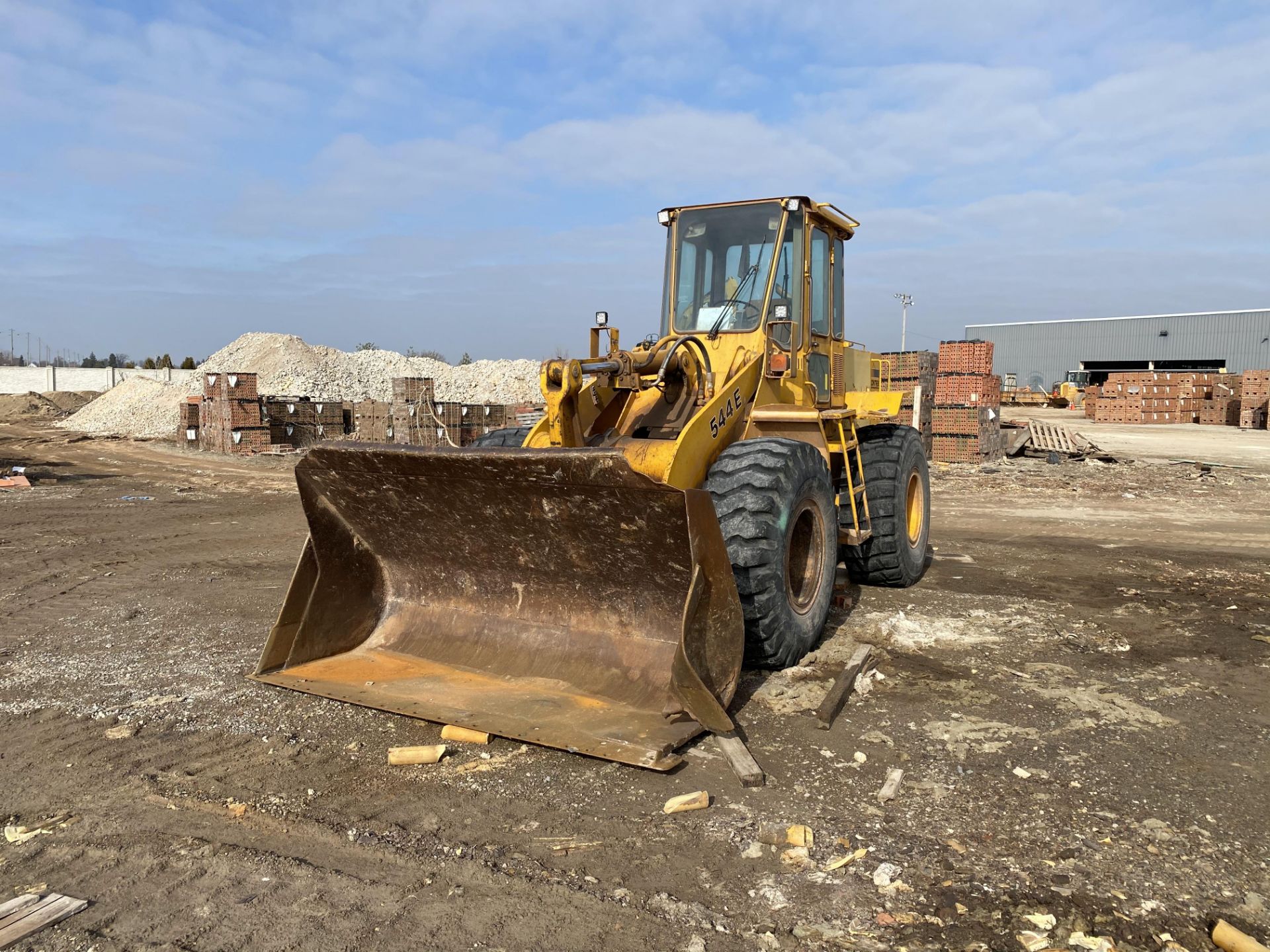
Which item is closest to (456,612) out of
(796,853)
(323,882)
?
(323,882)

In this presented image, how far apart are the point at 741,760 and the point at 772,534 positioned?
1.33m

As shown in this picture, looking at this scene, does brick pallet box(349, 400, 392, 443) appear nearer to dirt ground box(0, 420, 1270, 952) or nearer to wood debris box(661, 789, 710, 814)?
dirt ground box(0, 420, 1270, 952)

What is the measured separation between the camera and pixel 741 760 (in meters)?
3.93

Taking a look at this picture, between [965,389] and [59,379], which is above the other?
[59,379]

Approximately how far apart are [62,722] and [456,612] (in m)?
2.05

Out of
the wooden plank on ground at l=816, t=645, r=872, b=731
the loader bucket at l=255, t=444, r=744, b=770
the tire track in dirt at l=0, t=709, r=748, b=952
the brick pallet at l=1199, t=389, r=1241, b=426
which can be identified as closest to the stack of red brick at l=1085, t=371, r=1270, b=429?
the brick pallet at l=1199, t=389, r=1241, b=426

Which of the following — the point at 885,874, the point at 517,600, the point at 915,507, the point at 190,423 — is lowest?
the point at 885,874

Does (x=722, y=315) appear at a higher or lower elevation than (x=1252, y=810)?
higher

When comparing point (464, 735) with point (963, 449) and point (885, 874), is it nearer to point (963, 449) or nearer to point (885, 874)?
point (885, 874)

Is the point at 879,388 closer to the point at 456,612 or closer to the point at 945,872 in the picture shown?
the point at 456,612

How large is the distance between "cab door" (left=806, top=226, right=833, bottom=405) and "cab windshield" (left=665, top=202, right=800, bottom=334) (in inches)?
11.1

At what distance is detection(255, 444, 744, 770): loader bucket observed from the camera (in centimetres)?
416

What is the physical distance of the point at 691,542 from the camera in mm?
4078

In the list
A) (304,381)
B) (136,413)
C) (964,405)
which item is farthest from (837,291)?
(136,413)
